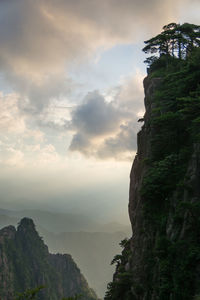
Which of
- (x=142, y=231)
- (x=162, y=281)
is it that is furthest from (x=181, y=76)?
(x=162, y=281)

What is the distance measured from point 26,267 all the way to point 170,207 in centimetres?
10472

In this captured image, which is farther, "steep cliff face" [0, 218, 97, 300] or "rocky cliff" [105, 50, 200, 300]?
"steep cliff face" [0, 218, 97, 300]

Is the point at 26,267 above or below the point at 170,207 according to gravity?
below

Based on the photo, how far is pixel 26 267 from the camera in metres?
110

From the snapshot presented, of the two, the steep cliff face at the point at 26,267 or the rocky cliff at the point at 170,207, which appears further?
the steep cliff face at the point at 26,267

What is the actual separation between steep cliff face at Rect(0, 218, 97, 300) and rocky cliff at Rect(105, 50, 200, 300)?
285ft

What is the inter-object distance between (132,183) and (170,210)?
46.9 feet

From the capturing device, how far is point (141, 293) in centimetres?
2122

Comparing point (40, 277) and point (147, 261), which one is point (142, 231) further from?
point (40, 277)

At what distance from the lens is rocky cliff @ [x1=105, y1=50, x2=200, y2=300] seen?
1619cm

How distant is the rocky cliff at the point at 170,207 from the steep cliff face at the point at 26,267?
86.7m

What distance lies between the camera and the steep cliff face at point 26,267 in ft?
333

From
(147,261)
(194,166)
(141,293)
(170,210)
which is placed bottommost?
(141,293)

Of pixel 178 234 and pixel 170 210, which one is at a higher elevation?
pixel 170 210
